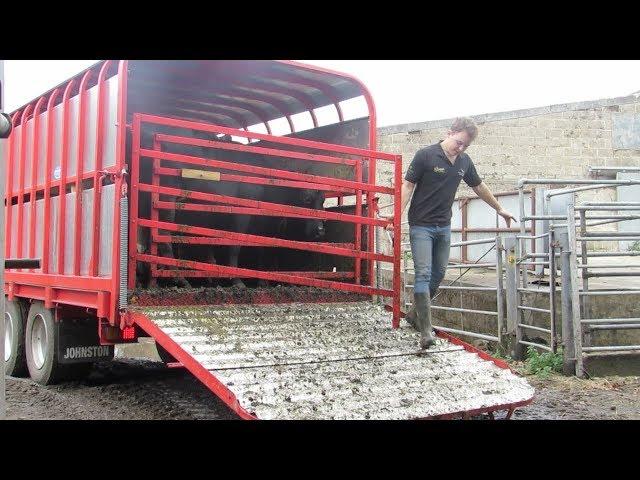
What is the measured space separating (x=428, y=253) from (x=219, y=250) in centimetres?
230

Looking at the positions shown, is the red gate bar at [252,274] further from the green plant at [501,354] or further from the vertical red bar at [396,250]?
the green plant at [501,354]

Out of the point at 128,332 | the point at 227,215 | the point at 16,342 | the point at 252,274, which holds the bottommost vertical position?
the point at 16,342

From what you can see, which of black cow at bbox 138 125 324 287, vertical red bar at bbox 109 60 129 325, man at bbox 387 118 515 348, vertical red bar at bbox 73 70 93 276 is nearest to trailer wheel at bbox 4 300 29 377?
vertical red bar at bbox 73 70 93 276

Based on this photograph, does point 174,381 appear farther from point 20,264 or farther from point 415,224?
point 20,264

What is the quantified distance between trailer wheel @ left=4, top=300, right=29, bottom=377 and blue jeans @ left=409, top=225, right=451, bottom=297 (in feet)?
15.3

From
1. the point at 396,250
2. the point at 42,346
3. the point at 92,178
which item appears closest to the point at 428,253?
the point at 396,250

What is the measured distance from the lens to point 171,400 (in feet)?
20.0

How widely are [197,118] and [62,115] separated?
207 centimetres

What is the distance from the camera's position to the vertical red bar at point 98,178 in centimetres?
554

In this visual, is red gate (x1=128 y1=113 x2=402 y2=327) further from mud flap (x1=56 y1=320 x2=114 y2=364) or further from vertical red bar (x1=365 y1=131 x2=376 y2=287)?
mud flap (x1=56 y1=320 x2=114 y2=364)

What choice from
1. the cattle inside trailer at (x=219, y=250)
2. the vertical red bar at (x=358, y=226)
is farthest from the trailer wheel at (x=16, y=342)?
the vertical red bar at (x=358, y=226)

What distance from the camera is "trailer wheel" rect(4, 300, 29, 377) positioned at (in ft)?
24.3

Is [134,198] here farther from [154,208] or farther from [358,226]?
[358,226]
